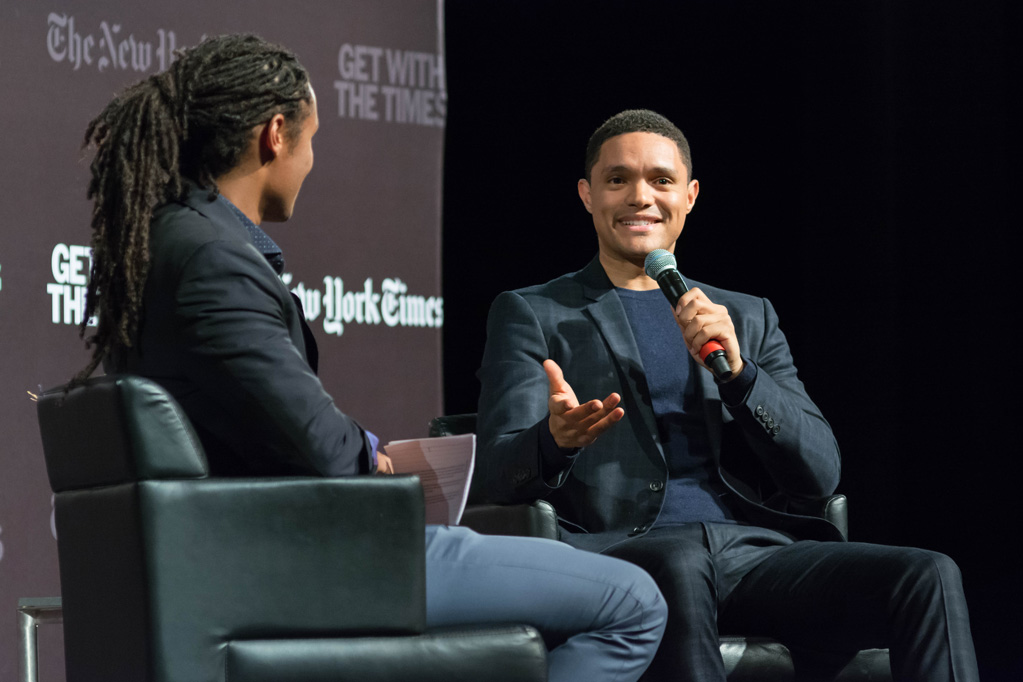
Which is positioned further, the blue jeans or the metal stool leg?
the metal stool leg

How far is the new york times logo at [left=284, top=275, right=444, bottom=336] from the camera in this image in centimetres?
405

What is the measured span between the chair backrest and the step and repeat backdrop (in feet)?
5.35

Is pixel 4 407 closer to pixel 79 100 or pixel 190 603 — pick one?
pixel 79 100

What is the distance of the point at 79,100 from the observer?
344 cm

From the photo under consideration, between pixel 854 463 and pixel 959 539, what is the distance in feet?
1.40

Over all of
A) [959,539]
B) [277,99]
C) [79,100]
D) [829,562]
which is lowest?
[959,539]

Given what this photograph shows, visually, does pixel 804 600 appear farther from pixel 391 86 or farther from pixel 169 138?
pixel 391 86

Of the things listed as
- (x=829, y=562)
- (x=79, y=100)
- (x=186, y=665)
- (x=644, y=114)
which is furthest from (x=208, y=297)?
(x=79, y=100)

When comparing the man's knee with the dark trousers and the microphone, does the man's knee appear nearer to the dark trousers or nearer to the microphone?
the dark trousers

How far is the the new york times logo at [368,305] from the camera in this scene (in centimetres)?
405

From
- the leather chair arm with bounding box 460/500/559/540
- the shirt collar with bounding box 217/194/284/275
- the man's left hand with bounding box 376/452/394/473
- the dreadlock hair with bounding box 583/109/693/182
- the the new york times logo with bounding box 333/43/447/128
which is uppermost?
the the new york times logo with bounding box 333/43/447/128

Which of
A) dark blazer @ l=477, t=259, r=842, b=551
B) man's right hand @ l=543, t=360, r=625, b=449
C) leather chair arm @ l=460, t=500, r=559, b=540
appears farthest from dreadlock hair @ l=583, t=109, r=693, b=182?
leather chair arm @ l=460, t=500, r=559, b=540

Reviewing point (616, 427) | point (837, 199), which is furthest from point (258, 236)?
point (837, 199)

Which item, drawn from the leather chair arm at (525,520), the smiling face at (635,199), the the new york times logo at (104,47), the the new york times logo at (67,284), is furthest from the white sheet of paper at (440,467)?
the the new york times logo at (104,47)
